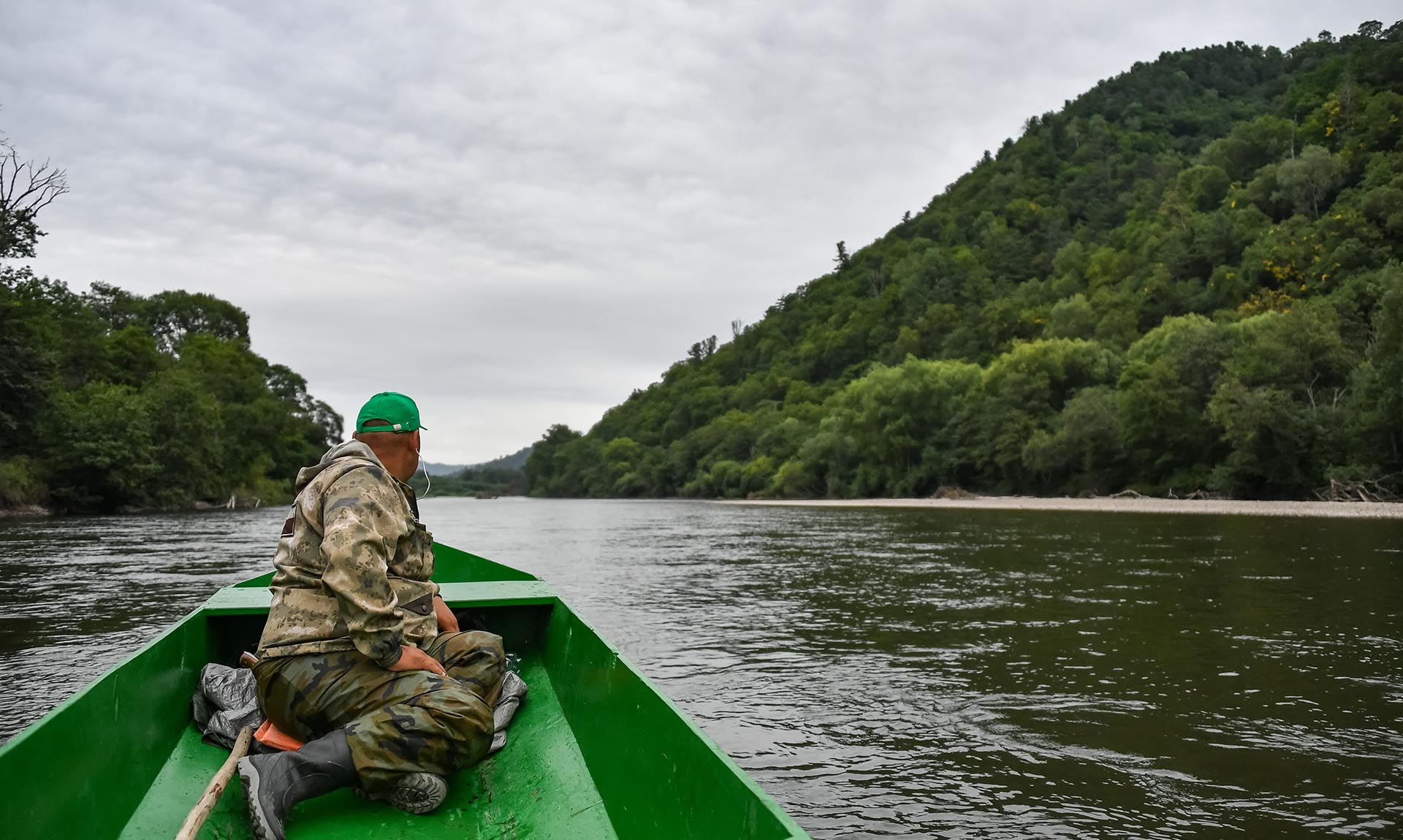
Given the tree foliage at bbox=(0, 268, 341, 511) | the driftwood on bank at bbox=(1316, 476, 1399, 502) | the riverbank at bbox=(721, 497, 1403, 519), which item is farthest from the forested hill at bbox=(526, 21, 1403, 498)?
the tree foliage at bbox=(0, 268, 341, 511)

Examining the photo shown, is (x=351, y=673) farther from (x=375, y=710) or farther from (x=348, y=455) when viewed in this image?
(x=348, y=455)

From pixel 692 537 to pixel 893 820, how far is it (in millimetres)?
25067

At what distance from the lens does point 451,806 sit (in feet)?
12.5

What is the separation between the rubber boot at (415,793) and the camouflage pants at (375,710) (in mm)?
35

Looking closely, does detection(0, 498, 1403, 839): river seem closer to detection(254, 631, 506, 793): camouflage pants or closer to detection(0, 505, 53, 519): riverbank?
detection(254, 631, 506, 793): camouflage pants

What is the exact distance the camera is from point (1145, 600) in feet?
40.3

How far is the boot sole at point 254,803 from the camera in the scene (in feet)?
10.6

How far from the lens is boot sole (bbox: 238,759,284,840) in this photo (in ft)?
10.6

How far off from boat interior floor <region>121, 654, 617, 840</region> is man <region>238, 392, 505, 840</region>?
13 centimetres

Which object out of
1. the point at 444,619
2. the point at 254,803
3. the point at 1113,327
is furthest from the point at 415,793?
the point at 1113,327

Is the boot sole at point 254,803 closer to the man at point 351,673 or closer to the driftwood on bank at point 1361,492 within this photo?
the man at point 351,673

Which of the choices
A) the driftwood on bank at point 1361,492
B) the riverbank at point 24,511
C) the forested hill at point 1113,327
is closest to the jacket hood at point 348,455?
the forested hill at point 1113,327

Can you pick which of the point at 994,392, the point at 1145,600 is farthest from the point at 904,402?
the point at 1145,600

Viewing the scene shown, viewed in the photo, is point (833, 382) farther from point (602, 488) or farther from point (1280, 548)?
point (1280, 548)
